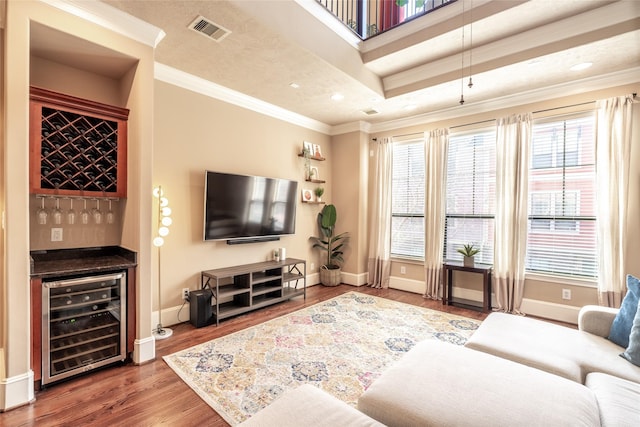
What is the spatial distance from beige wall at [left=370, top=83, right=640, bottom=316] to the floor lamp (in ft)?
11.9

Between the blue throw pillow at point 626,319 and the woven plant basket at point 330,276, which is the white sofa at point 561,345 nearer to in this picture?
the blue throw pillow at point 626,319

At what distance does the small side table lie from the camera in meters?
4.02

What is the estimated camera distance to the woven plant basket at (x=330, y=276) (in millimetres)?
5203

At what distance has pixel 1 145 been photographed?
229cm

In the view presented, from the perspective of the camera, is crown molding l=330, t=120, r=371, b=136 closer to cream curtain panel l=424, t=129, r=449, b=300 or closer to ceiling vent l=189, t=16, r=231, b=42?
cream curtain panel l=424, t=129, r=449, b=300

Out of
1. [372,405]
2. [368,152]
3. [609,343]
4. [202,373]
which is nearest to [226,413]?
[202,373]

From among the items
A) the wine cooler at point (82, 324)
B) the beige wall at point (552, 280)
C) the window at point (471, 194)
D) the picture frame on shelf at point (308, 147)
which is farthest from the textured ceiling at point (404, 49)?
the wine cooler at point (82, 324)

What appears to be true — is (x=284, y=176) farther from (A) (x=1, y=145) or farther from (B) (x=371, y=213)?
(A) (x=1, y=145)

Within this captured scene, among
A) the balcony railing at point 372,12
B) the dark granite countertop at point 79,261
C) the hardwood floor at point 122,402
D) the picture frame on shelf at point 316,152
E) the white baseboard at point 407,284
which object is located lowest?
the hardwood floor at point 122,402

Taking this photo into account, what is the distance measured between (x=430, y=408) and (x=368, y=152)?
181 inches

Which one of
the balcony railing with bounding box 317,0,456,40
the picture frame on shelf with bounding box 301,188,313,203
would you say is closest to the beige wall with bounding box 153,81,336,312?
the picture frame on shelf with bounding box 301,188,313,203

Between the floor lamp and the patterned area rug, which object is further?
the floor lamp

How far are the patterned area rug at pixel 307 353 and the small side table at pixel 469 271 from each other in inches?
20.0

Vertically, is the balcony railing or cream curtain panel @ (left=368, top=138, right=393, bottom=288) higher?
the balcony railing
